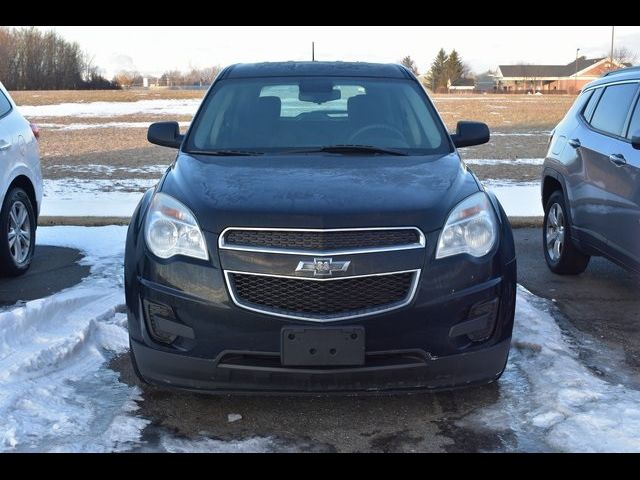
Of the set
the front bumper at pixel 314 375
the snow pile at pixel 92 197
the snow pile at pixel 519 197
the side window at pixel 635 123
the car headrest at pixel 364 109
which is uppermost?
the car headrest at pixel 364 109

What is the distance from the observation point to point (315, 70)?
200 inches

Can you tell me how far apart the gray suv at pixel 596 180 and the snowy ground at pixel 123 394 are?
0.77 m

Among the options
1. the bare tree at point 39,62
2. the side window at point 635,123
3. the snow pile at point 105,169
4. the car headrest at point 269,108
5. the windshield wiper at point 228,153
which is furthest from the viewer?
the bare tree at point 39,62

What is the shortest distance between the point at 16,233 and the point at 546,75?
4705 inches

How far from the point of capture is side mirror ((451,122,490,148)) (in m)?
4.86

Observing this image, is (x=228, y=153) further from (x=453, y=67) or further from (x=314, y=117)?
(x=453, y=67)

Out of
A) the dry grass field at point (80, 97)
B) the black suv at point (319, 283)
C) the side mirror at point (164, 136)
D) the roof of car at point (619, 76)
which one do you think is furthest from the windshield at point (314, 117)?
the dry grass field at point (80, 97)

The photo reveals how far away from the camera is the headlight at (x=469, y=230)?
340 cm

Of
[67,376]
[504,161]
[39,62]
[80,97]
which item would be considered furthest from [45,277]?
[39,62]

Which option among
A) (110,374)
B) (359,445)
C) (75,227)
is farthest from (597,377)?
(75,227)

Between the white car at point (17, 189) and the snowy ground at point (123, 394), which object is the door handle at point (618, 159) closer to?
the snowy ground at point (123, 394)

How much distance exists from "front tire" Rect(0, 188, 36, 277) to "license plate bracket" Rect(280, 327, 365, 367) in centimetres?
367

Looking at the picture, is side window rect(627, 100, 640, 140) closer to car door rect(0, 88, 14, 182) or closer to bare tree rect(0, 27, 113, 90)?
car door rect(0, 88, 14, 182)

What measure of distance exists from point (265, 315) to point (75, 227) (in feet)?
17.6
